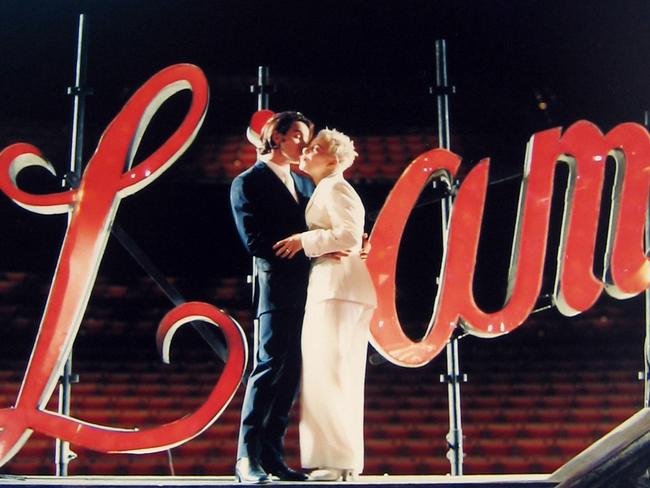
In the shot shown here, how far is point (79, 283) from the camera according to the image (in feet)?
12.4

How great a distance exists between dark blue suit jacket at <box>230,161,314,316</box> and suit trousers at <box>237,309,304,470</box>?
0.27 feet

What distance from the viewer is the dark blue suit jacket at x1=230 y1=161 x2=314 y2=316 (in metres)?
3.66

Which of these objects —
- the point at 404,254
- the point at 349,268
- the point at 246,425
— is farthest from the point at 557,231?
the point at 246,425

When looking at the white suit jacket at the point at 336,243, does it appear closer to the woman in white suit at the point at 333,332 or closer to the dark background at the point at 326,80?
the woman in white suit at the point at 333,332

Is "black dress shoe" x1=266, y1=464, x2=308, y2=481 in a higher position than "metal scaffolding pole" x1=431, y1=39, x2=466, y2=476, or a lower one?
lower

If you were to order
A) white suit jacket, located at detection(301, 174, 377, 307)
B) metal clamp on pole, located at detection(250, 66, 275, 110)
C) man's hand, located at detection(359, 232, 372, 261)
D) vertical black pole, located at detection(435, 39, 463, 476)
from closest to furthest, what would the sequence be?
white suit jacket, located at detection(301, 174, 377, 307)
man's hand, located at detection(359, 232, 372, 261)
vertical black pole, located at detection(435, 39, 463, 476)
metal clamp on pole, located at detection(250, 66, 275, 110)

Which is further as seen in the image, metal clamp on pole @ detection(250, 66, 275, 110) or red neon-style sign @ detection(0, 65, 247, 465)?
metal clamp on pole @ detection(250, 66, 275, 110)

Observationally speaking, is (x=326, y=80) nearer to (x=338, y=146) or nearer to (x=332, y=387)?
(x=338, y=146)

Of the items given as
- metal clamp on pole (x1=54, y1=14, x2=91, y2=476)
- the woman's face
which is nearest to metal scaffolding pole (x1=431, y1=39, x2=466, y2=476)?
the woman's face

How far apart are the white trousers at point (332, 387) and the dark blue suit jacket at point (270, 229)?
0.48 ft

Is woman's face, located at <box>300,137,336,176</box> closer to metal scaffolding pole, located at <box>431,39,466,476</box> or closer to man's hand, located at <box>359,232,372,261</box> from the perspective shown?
man's hand, located at <box>359,232,372,261</box>

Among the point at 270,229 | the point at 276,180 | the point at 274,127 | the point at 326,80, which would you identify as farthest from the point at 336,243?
the point at 326,80

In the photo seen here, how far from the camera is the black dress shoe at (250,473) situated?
340 centimetres

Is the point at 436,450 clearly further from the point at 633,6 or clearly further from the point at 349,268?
the point at 633,6
